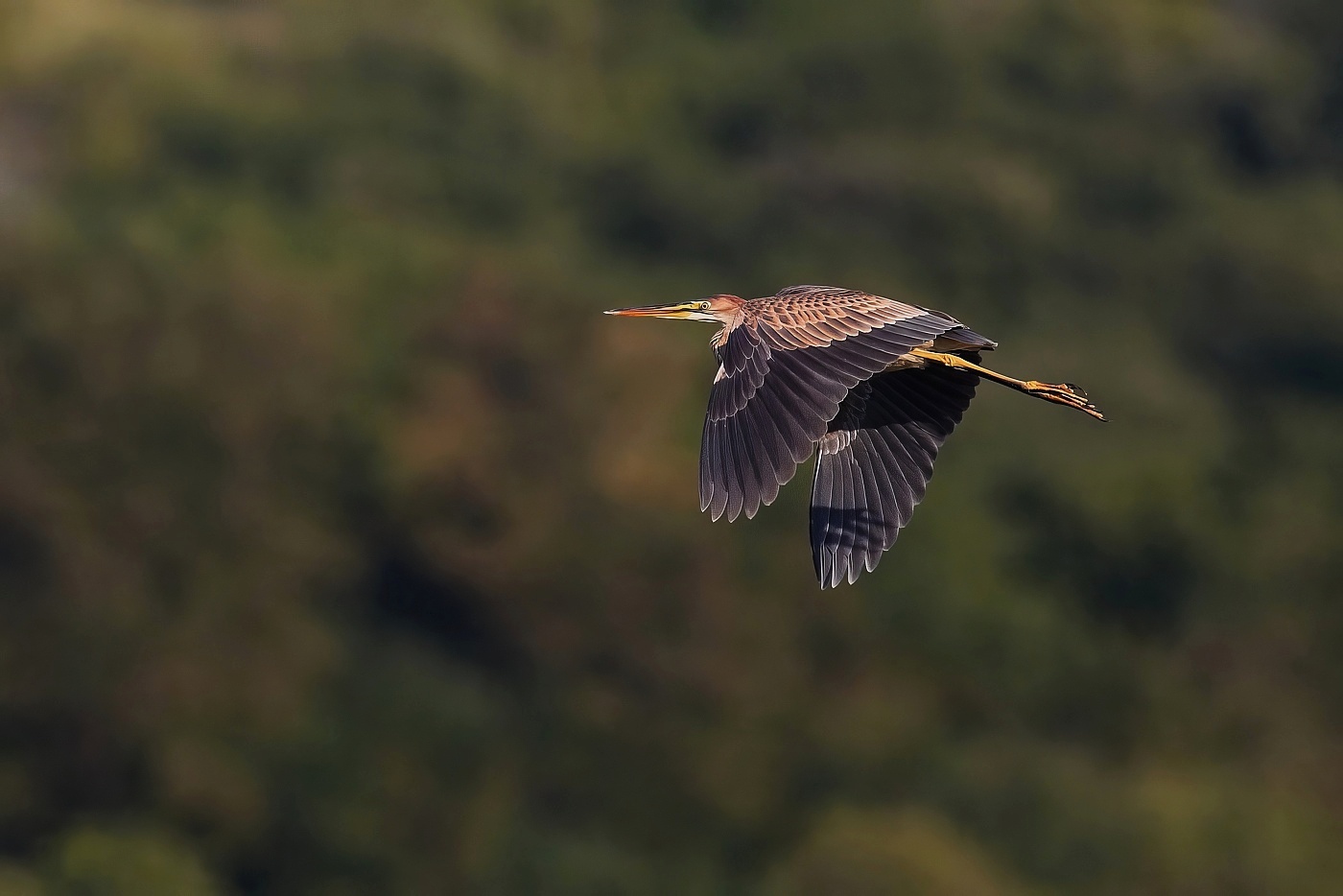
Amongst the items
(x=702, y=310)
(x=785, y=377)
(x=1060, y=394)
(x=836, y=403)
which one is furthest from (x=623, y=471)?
(x=836, y=403)

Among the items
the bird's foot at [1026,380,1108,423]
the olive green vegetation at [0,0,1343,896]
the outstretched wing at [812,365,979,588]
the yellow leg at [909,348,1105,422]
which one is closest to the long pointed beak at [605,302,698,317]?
the outstretched wing at [812,365,979,588]

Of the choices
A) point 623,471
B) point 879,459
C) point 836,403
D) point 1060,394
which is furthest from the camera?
point 623,471

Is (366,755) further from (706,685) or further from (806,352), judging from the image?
(806,352)

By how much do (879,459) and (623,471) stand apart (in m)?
30.4

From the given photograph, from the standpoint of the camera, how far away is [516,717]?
39156 millimetres

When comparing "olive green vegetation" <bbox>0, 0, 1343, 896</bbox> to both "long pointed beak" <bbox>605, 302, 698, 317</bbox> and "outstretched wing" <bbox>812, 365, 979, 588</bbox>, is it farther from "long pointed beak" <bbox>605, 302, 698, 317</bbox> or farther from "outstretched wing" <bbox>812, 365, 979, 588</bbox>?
"outstretched wing" <bbox>812, 365, 979, 588</bbox>

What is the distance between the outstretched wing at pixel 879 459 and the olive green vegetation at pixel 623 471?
21430mm

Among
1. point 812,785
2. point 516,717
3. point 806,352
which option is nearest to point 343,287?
point 516,717

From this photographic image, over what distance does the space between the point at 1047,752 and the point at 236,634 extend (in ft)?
52.6

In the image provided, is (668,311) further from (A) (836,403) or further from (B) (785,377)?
(A) (836,403)

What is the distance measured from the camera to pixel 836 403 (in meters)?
8.50

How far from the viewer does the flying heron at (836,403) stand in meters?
8.52

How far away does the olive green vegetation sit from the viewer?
37000 millimetres

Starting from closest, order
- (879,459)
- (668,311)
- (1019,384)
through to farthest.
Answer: (1019,384)
(879,459)
(668,311)
